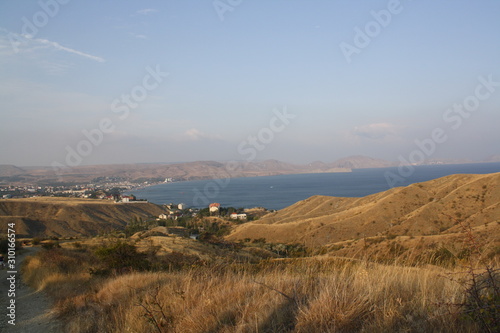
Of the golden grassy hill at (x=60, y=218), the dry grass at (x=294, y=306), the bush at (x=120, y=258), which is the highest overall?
the dry grass at (x=294, y=306)

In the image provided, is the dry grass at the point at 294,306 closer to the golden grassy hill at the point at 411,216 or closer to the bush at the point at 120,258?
the bush at the point at 120,258

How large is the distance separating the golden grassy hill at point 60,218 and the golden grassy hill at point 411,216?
28.6 metres

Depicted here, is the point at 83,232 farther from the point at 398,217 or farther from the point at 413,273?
the point at 413,273

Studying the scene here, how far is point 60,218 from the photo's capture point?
61.9 metres

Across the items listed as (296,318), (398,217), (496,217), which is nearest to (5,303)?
(296,318)

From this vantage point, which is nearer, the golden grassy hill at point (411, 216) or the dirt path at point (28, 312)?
the dirt path at point (28, 312)

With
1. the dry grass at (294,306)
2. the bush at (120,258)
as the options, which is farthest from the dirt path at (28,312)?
the bush at (120,258)

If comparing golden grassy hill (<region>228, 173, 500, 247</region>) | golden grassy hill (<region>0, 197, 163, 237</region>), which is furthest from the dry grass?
golden grassy hill (<region>0, 197, 163, 237</region>)

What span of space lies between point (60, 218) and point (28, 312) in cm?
6255

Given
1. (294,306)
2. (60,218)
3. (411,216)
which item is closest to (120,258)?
(294,306)

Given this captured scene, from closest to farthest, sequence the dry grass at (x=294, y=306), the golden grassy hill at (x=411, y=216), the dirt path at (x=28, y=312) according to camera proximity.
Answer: the dry grass at (x=294, y=306) < the dirt path at (x=28, y=312) < the golden grassy hill at (x=411, y=216)

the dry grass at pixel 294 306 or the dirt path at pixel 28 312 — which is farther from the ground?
the dry grass at pixel 294 306

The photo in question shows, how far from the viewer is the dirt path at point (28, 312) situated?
6.41 m

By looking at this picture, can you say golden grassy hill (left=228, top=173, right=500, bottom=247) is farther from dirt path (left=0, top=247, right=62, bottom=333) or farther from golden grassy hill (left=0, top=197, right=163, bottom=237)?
golden grassy hill (left=0, top=197, right=163, bottom=237)
